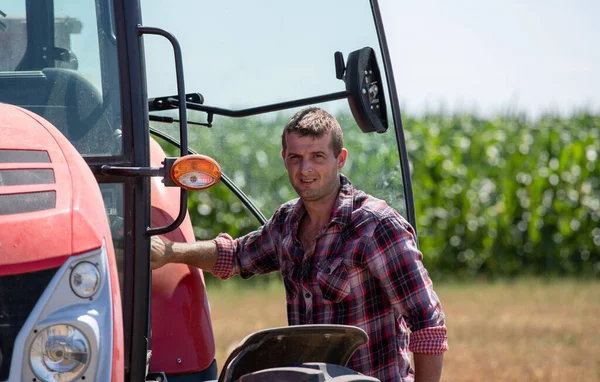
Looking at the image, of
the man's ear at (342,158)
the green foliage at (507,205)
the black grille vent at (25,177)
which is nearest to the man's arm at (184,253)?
the man's ear at (342,158)

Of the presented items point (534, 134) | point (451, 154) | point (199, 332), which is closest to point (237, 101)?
point (199, 332)

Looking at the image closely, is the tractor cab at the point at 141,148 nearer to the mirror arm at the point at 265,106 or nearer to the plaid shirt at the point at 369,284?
the mirror arm at the point at 265,106

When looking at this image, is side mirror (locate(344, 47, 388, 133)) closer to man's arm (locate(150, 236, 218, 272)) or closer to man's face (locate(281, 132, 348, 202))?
man's face (locate(281, 132, 348, 202))

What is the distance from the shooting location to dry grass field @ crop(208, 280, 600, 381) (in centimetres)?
746

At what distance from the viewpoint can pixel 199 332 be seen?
121 inches

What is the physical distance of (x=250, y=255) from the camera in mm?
3391

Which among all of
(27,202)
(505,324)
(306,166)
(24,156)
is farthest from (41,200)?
(505,324)

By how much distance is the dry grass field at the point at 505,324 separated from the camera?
7.46 meters

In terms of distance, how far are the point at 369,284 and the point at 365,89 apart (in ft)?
2.17

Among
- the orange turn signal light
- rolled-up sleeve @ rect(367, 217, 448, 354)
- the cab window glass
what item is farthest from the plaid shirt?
the cab window glass

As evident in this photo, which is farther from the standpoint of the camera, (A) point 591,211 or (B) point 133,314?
(A) point 591,211

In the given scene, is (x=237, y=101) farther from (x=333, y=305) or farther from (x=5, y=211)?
(x=5, y=211)

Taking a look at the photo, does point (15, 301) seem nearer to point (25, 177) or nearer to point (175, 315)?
point (25, 177)

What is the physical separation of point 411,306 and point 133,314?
889 millimetres
